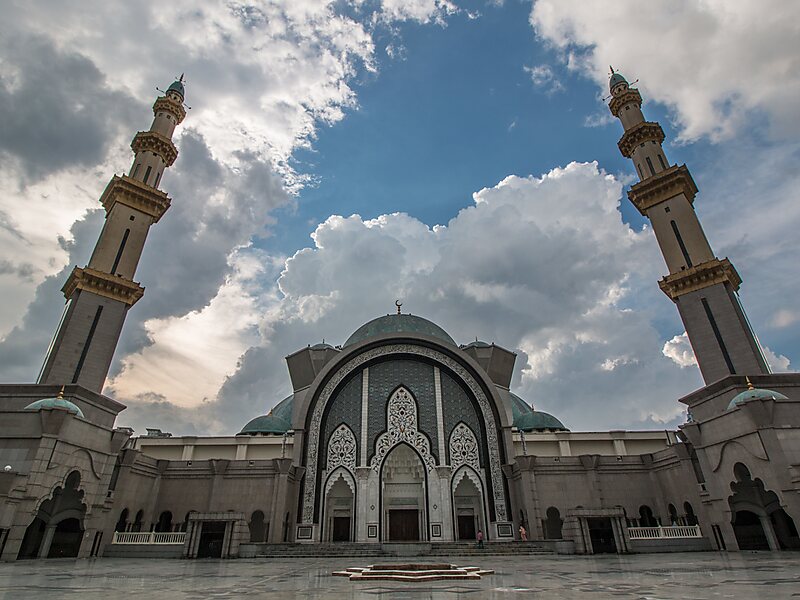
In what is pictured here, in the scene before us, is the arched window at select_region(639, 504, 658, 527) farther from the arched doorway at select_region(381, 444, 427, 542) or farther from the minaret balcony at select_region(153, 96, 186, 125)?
the minaret balcony at select_region(153, 96, 186, 125)

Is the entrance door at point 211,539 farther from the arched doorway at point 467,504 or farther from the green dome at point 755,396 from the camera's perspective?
the green dome at point 755,396

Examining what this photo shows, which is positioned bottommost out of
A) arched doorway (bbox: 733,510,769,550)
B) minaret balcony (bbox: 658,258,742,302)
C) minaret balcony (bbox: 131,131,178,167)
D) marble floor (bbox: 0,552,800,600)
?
marble floor (bbox: 0,552,800,600)

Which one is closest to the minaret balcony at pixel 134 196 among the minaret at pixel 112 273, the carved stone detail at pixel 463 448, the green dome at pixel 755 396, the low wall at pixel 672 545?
the minaret at pixel 112 273

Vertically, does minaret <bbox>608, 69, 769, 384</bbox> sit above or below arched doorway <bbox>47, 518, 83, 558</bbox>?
above

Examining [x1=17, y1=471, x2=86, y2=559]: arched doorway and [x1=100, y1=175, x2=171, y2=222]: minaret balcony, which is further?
[x1=100, y1=175, x2=171, y2=222]: minaret balcony

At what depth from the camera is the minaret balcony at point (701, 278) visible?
22.1 m

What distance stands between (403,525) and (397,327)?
35.8 feet

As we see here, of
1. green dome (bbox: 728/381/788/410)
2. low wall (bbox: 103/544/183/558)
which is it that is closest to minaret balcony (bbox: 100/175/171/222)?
low wall (bbox: 103/544/183/558)

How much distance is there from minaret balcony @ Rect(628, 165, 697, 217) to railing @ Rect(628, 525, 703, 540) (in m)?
16.5

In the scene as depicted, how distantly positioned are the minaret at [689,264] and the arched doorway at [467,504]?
38.0 ft

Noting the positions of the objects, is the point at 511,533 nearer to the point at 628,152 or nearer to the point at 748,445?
the point at 748,445

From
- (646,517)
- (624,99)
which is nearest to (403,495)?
(646,517)

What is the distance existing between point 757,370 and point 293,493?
69.2ft

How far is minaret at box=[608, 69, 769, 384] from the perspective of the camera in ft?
68.0
